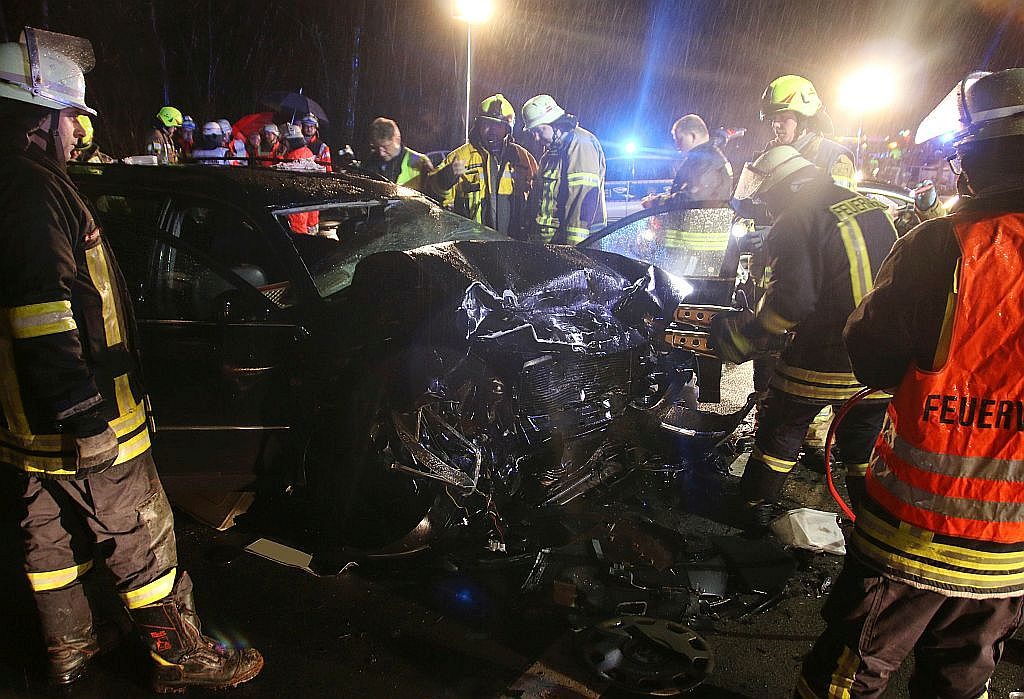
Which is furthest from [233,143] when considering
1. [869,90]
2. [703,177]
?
[869,90]

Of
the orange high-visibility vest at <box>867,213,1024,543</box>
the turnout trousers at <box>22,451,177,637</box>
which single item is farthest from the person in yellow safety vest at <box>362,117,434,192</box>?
the orange high-visibility vest at <box>867,213,1024,543</box>

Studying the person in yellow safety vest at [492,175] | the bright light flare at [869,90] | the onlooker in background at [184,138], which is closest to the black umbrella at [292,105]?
the onlooker in background at [184,138]

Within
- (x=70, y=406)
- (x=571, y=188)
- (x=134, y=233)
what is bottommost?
(x=70, y=406)

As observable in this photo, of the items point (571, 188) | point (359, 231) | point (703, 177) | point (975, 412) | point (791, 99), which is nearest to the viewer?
point (975, 412)

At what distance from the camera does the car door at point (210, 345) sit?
2854 mm

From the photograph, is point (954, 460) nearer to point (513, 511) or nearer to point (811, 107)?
point (513, 511)

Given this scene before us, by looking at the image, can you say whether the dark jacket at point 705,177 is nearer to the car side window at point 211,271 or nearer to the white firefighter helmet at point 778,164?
the white firefighter helmet at point 778,164

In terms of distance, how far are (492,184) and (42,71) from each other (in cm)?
467

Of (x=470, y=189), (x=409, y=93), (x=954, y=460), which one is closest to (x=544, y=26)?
(x=409, y=93)

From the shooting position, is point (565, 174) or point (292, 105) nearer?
point (565, 174)

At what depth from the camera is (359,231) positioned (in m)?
3.52

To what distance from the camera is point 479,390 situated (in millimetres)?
2672

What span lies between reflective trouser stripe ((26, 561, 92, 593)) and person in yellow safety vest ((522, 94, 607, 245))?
4.49 meters

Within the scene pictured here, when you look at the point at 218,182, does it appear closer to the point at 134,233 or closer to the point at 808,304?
the point at 134,233
